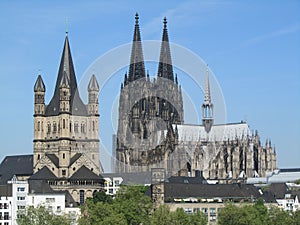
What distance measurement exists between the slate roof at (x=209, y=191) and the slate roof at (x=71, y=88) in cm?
3036

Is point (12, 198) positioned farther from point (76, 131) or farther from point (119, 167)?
point (119, 167)

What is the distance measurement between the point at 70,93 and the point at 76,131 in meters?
6.57

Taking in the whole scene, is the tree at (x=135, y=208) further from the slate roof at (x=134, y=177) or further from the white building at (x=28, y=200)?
the slate roof at (x=134, y=177)

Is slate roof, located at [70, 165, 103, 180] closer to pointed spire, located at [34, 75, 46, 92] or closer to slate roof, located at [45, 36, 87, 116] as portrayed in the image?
slate roof, located at [45, 36, 87, 116]

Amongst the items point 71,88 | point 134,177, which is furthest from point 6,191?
point 134,177

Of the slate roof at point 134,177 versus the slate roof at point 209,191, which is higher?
the slate roof at point 134,177

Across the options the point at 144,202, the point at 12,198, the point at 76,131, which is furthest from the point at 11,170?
the point at 144,202

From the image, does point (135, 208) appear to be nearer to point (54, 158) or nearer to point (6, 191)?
point (6, 191)

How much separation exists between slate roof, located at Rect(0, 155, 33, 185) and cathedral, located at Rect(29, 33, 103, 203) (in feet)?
13.3

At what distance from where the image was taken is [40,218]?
10206 centimetres

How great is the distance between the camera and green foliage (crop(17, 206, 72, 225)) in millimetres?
101625

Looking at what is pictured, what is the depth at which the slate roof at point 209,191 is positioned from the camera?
122062 mm

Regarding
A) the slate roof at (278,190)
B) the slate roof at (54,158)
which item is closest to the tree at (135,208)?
the slate roof at (54,158)

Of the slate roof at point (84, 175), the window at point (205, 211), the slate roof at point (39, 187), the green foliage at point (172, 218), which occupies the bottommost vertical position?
the green foliage at point (172, 218)
